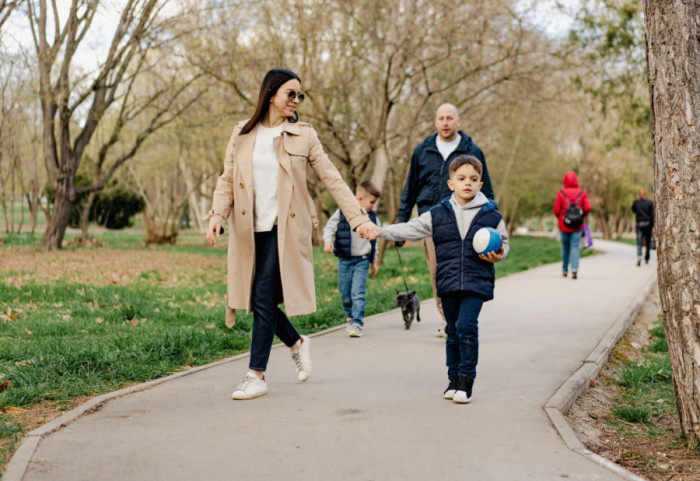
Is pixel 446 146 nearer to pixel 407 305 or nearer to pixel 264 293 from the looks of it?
pixel 407 305

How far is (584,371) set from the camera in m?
5.78

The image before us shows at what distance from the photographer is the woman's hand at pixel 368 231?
4836 mm

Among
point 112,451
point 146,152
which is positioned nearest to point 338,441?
point 112,451

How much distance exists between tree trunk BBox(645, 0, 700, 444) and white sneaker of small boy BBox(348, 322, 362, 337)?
3.72 meters

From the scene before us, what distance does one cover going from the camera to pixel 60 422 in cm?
423

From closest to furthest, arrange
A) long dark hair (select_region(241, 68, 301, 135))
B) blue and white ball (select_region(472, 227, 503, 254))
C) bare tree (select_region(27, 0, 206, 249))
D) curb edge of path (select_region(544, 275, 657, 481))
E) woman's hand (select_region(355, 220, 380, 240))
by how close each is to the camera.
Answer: curb edge of path (select_region(544, 275, 657, 481)) → blue and white ball (select_region(472, 227, 503, 254)) → woman's hand (select_region(355, 220, 380, 240)) → long dark hair (select_region(241, 68, 301, 135)) → bare tree (select_region(27, 0, 206, 249))

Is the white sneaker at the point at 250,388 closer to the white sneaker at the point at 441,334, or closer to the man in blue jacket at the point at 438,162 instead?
the man in blue jacket at the point at 438,162

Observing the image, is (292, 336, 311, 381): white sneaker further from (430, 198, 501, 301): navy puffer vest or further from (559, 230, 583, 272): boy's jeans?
(559, 230, 583, 272): boy's jeans

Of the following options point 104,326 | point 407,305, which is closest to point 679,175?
point 407,305

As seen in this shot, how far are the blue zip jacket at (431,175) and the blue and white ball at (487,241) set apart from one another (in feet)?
6.93

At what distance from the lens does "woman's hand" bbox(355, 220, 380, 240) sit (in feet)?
15.9

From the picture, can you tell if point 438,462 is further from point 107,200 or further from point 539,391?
point 107,200

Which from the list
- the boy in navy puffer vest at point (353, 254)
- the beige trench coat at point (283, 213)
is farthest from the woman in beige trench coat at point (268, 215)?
the boy in navy puffer vest at point (353, 254)

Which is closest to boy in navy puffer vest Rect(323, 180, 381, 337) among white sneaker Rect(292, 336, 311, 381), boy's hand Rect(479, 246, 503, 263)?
white sneaker Rect(292, 336, 311, 381)
